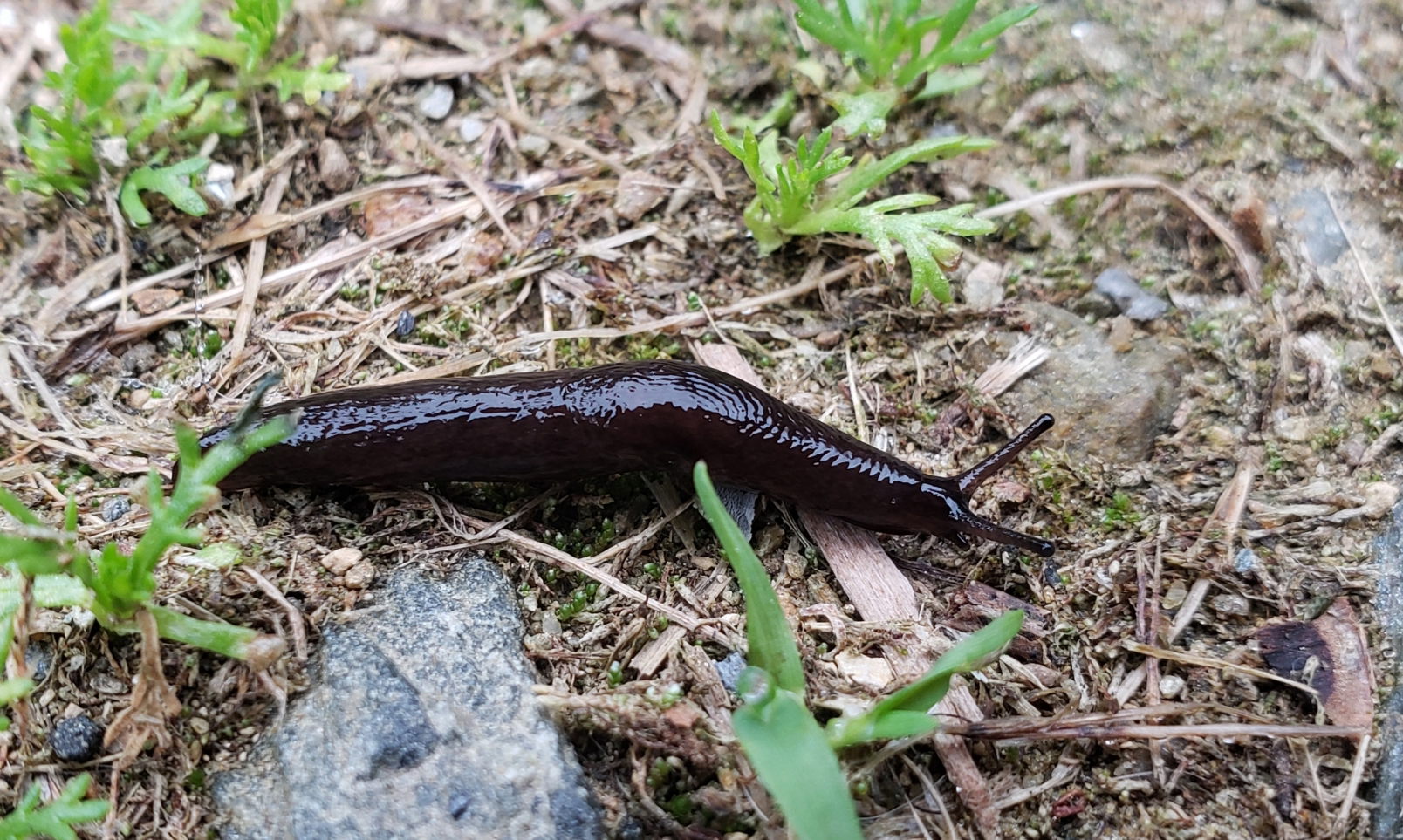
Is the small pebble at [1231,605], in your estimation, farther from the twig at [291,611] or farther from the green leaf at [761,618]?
the twig at [291,611]

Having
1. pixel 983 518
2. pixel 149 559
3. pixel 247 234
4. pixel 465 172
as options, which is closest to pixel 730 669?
pixel 983 518

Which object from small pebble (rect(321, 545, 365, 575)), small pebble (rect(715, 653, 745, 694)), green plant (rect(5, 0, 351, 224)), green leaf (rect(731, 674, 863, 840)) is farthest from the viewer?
green plant (rect(5, 0, 351, 224))

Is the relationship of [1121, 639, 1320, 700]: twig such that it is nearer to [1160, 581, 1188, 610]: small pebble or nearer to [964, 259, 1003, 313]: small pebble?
[1160, 581, 1188, 610]: small pebble

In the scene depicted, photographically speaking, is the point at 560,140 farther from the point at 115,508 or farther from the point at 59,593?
the point at 59,593

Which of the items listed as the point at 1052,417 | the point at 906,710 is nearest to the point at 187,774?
the point at 906,710

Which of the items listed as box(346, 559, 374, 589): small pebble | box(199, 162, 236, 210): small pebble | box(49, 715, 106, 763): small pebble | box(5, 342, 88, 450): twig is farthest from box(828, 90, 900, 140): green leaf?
box(49, 715, 106, 763): small pebble

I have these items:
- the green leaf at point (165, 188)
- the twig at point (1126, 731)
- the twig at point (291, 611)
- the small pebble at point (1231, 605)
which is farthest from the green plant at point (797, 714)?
the green leaf at point (165, 188)
